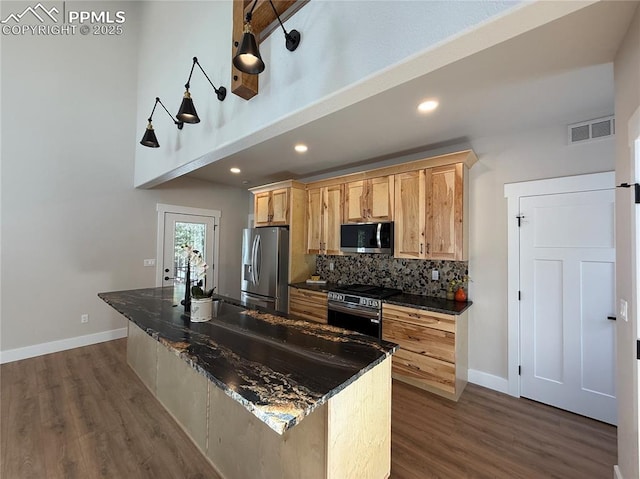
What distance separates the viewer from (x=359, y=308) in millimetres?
3139

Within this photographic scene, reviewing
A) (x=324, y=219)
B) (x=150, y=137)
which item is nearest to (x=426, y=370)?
(x=324, y=219)

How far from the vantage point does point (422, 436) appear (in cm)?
210

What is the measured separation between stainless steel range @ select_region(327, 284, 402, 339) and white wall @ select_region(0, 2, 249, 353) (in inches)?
126

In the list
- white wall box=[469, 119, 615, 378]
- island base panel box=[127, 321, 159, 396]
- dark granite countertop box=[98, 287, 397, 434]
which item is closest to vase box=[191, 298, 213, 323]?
dark granite countertop box=[98, 287, 397, 434]

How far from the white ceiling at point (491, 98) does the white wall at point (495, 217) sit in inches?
6.9

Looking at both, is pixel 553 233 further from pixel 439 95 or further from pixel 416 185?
pixel 439 95

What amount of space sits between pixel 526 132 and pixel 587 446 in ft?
8.92

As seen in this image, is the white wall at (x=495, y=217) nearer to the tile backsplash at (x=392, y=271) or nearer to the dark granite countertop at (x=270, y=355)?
the tile backsplash at (x=392, y=271)

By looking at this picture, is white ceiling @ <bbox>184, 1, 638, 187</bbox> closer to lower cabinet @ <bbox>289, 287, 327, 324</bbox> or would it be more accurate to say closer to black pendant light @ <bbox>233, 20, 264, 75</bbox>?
black pendant light @ <bbox>233, 20, 264, 75</bbox>

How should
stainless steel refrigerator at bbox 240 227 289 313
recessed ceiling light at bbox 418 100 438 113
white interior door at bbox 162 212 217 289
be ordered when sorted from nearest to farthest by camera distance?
recessed ceiling light at bbox 418 100 438 113
stainless steel refrigerator at bbox 240 227 289 313
white interior door at bbox 162 212 217 289

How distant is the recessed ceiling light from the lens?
205 cm

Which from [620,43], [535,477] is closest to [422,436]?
[535,477]

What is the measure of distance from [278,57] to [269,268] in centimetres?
269

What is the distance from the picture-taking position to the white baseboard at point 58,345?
334cm
